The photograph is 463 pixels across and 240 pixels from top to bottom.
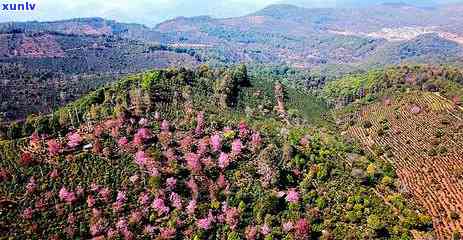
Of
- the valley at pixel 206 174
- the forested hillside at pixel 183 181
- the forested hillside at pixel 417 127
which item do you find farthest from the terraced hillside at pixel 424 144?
the forested hillside at pixel 183 181

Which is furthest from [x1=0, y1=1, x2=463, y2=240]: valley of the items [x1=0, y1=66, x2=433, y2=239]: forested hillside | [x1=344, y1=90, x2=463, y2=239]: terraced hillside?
[x1=344, y1=90, x2=463, y2=239]: terraced hillside

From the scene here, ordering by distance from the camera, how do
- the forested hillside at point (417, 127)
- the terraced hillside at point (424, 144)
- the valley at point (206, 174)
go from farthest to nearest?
the forested hillside at point (417, 127)
the terraced hillside at point (424, 144)
the valley at point (206, 174)

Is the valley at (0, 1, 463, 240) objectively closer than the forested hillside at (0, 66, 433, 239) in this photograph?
No

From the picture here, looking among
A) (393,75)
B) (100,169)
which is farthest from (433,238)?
(393,75)

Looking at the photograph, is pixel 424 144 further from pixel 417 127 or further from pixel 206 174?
pixel 206 174

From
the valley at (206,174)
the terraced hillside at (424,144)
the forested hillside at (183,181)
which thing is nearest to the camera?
the forested hillside at (183,181)

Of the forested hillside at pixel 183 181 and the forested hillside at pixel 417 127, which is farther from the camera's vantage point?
the forested hillside at pixel 417 127

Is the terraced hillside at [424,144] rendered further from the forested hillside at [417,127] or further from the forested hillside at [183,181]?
the forested hillside at [183,181]

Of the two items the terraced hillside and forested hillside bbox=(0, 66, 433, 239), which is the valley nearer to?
forested hillside bbox=(0, 66, 433, 239)

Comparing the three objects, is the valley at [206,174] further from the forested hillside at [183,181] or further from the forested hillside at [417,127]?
the forested hillside at [417,127]

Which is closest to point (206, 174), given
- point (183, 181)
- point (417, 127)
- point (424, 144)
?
point (183, 181)
